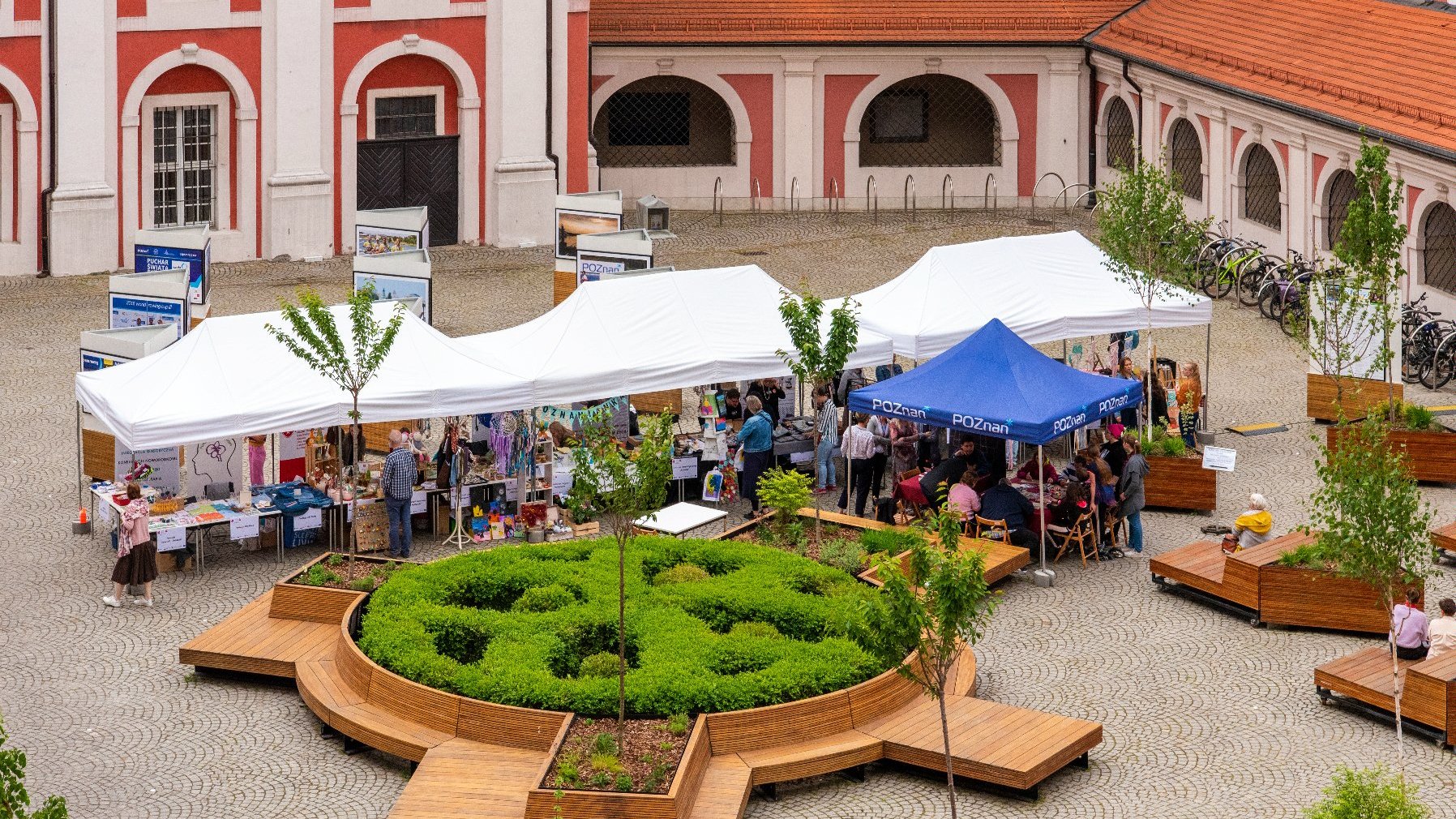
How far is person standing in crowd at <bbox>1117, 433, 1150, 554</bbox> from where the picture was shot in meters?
22.6

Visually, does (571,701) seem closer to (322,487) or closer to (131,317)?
(322,487)

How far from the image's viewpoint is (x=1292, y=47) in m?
35.5

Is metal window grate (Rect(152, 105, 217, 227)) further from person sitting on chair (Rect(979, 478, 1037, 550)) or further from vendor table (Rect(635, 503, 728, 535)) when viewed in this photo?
person sitting on chair (Rect(979, 478, 1037, 550))

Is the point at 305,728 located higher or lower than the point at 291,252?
lower

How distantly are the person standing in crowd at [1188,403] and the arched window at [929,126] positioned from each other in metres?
17.4

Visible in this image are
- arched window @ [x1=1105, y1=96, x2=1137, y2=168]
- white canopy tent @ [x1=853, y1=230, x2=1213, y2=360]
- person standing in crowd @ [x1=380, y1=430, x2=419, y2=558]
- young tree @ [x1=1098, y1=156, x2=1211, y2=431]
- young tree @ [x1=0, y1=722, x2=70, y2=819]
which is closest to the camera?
young tree @ [x1=0, y1=722, x2=70, y2=819]

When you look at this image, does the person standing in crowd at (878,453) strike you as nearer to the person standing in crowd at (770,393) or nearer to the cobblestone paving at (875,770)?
the person standing in crowd at (770,393)

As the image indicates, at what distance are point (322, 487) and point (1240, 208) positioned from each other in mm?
18610

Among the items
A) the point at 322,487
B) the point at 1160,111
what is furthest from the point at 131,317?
the point at 1160,111

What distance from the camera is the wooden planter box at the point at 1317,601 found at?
66.1 feet

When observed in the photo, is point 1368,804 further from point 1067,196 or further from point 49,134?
point 1067,196

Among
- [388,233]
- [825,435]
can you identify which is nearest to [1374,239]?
[825,435]

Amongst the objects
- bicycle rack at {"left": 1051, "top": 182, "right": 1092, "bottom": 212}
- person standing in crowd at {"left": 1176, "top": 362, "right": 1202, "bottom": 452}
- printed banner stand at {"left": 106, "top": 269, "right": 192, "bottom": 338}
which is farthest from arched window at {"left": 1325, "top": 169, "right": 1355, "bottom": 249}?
printed banner stand at {"left": 106, "top": 269, "right": 192, "bottom": 338}

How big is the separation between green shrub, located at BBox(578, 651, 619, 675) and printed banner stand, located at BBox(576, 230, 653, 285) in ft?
37.7
